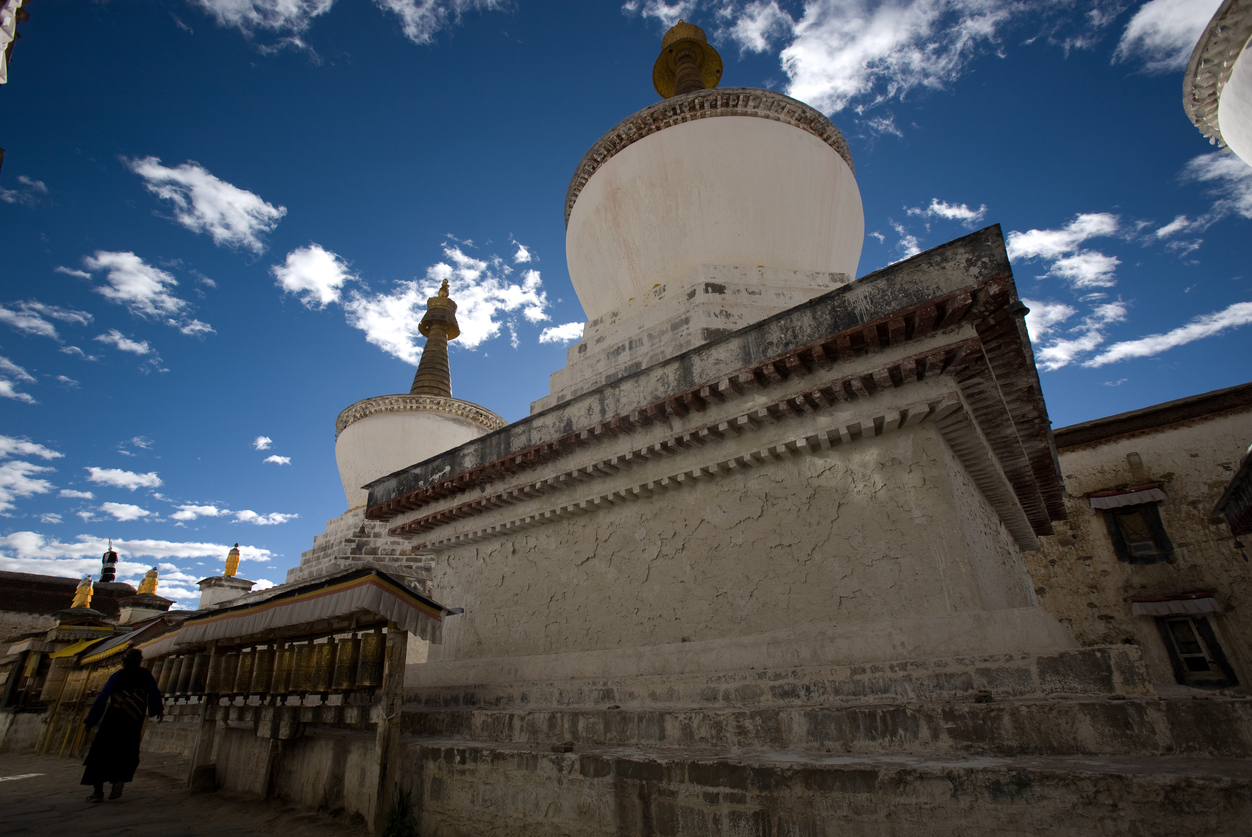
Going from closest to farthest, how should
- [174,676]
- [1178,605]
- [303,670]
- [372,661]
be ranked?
[372,661] → [303,670] → [174,676] → [1178,605]

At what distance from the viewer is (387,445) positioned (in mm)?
14219

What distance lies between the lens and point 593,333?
25.6ft

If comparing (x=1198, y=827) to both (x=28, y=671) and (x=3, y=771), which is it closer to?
(x=3, y=771)

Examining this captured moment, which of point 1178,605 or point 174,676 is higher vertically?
point 1178,605

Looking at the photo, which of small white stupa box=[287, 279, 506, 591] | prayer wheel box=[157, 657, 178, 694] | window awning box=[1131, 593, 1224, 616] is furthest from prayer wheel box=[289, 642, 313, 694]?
Answer: window awning box=[1131, 593, 1224, 616]

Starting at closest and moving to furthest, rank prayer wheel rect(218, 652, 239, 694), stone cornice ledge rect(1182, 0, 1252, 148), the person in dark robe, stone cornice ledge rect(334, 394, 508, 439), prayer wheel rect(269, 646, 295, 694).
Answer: prayer wheel rect(269, 646, 295, 694) → stone cornice ledge rect(1182, 0, 1252, 148) → the person in dark robe → prayer wheel rect(218, 652, 239, 694) → stone cornice ledge rect(334, 394, 508, 439)

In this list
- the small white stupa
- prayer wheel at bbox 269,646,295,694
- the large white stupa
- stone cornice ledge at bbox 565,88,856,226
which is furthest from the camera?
the small white stupa

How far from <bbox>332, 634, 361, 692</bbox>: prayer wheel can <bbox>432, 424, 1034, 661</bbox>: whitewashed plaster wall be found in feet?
6.03

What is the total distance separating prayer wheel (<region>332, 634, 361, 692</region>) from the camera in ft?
15.3

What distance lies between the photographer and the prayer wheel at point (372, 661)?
454cm

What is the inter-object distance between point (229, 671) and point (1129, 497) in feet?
48.5

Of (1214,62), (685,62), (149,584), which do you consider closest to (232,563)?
(149,584)

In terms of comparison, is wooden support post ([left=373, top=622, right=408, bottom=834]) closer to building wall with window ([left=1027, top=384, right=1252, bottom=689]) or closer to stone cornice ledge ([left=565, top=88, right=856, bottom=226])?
stone cornice ledge ([left=565, top=88, right=856, bottom=226])

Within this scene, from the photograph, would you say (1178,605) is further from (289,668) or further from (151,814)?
(151,814)
